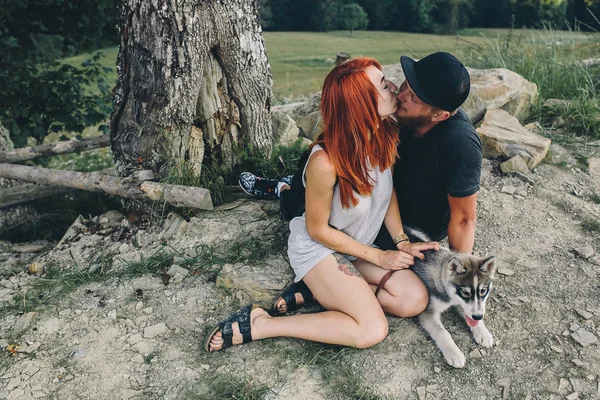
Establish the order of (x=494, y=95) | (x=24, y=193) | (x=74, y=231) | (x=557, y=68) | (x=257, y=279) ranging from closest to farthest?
1. (x=257, y=279)
2. (x=74, y=231)
3. (x=24, y=193)
4. (x=494, y=95)
5. (x=557, y=68)

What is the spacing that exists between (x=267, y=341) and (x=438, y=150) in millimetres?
1867

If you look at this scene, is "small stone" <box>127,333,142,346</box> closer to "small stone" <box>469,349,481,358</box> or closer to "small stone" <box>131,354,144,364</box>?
"small stone" <box>131,354,144,364</box>

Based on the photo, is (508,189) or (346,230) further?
(508,189)

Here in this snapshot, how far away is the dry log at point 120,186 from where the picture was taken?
14.3 feet

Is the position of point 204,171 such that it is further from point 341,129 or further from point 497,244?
point 497,244

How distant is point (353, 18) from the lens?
37.7 meters

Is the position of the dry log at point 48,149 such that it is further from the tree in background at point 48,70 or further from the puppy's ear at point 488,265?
the puppy's ear at point 488,265

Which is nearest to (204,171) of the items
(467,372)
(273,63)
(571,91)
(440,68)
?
(440,68)

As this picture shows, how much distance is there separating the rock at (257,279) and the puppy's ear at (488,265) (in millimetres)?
1528

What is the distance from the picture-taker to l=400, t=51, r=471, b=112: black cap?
3.21 m

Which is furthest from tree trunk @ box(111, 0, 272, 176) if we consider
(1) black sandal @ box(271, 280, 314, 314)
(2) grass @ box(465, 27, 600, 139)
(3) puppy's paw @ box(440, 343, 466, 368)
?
(2) grass @ box(465, 27, 600, 139)

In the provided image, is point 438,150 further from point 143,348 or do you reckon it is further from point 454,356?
point 143,348

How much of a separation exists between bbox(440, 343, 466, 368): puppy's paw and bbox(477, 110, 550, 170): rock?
10.3ft

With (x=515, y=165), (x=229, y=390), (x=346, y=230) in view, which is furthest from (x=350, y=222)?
(x=515, y=165)
